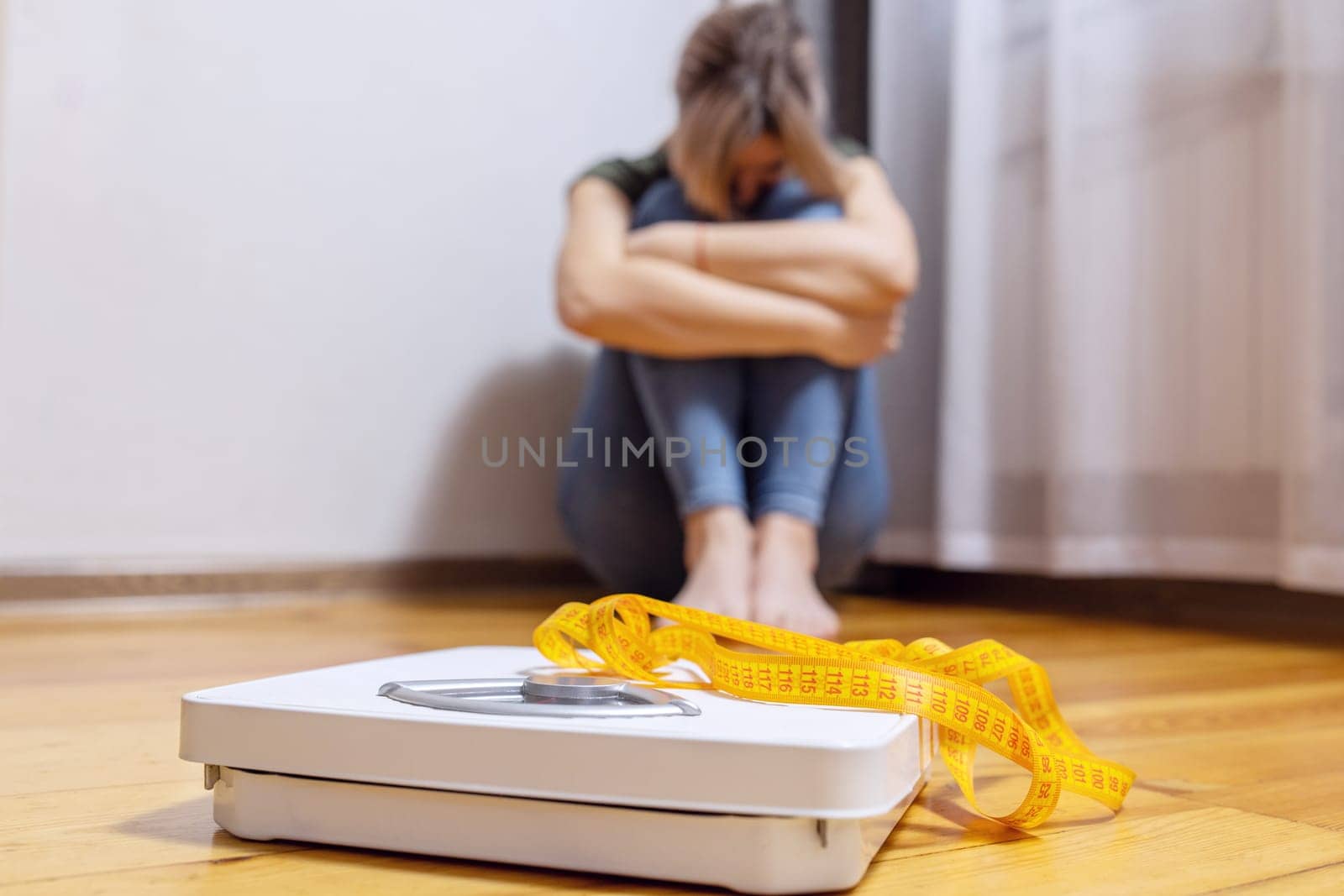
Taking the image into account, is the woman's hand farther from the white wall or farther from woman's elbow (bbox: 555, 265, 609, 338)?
the white wall

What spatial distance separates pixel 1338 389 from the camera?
129 centimetres

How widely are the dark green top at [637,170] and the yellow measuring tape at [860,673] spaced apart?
107cm

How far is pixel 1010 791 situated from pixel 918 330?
58.5 inches

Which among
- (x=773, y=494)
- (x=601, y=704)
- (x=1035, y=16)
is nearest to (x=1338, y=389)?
(x=773, y=494)

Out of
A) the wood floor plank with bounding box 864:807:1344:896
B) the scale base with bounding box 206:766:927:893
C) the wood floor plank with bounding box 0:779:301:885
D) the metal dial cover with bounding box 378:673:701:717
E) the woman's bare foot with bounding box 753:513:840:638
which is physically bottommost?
the woman's bare foot with bounding box 753:513:840:638

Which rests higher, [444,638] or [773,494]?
[773,494]

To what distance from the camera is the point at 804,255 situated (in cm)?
136

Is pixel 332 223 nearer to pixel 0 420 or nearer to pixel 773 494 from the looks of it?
pixel 0 420

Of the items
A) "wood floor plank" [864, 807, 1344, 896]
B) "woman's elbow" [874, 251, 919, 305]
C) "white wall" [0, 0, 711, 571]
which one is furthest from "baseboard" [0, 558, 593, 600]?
"wood floor plank" [864, 807, 1344, 896]

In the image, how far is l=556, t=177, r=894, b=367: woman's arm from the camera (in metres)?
1.32

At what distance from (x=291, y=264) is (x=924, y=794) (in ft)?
4.59

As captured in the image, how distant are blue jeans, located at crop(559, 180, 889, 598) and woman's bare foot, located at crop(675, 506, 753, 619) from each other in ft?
0.07

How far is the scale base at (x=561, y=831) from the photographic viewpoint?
39 cm

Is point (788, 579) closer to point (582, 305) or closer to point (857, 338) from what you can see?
point (857, 338)
